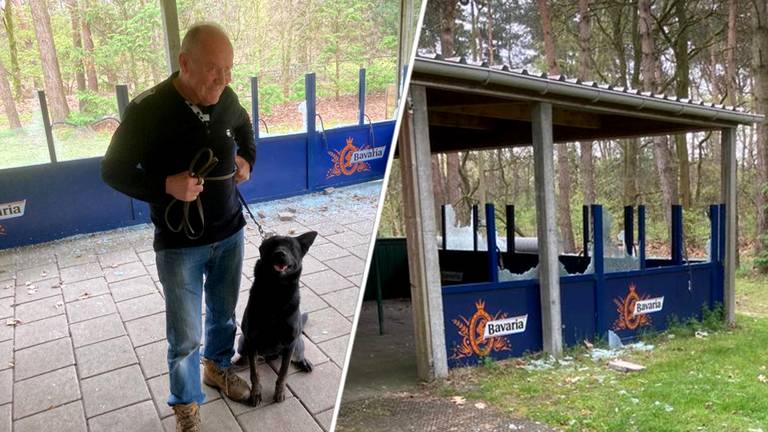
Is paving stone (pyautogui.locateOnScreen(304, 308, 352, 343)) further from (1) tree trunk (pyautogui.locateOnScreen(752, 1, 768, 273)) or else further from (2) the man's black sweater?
(1) tree trunk (pyautogui.locateOnScreen(752, 1, 768, 273))

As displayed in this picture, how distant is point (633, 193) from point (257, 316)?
10.4m

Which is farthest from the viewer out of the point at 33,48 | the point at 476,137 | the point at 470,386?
the point at 476,137

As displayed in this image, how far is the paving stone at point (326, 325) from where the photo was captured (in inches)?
23.5

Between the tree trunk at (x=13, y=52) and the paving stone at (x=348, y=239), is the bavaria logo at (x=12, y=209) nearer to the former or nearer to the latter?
the tree trunk at (x=13, y=52)

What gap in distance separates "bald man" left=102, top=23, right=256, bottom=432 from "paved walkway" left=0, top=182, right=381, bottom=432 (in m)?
0.01

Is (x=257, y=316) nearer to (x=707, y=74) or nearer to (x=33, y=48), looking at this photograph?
(x=33, y=48)

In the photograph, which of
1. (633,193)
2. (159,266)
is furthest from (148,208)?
(633,193)

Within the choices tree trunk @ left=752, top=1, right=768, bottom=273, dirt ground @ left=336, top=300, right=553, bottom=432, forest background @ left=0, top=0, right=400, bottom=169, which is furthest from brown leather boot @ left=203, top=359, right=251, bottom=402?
tree trunk @ left=752, top=1, right=768, bottom=273

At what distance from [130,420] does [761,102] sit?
9.21 meters

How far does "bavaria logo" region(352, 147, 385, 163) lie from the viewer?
0.58 m

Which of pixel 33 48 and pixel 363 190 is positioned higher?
pixel 33 48

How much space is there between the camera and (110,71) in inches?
16.2

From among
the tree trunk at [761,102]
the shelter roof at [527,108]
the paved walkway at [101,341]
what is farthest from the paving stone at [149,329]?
the tree trunk at [761,102]

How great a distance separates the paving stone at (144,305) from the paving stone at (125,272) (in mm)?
19
